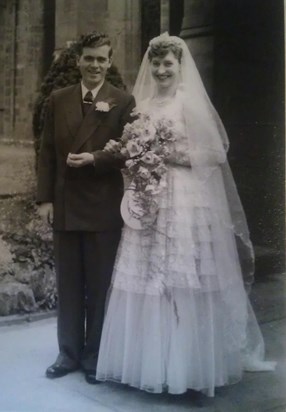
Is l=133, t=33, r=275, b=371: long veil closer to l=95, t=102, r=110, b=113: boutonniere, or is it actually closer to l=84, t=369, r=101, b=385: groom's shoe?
l=95, t=102, r=110, b=113: boutonniere

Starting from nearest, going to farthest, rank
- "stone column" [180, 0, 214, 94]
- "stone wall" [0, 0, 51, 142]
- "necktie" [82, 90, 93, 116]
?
1. "necktie" [82, 90, 93, 116]
2. "stone column" [180, 0, 214, 94]
3. "stone wall" [0, 0, 51, 142]

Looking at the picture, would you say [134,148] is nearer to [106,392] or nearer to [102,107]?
[102,107]

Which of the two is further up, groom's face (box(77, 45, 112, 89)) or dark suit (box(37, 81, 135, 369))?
groom's face (box(77, 45, 112, 89))

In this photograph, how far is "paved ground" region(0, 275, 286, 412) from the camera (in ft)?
6.35

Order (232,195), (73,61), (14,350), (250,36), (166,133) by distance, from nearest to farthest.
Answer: (166,133), (232,195), (250,36), (14,350), (73,61)

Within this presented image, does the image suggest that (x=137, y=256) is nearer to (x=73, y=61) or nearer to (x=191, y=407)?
(x=191, y=407)

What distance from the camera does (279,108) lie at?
198cm

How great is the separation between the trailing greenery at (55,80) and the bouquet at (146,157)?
2.11 ft

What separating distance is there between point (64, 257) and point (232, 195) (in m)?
0.71

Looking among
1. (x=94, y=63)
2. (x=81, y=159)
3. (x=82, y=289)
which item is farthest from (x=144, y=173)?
(x=82, y=289)

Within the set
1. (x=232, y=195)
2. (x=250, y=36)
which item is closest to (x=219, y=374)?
(x=232, y=195)

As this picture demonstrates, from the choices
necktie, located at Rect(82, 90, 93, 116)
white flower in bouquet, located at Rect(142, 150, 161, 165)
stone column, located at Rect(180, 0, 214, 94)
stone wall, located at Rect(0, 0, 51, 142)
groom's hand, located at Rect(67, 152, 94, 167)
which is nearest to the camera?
white flower in bouquet, located at Rect(142, 150, 161, 165)

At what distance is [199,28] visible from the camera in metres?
2.26

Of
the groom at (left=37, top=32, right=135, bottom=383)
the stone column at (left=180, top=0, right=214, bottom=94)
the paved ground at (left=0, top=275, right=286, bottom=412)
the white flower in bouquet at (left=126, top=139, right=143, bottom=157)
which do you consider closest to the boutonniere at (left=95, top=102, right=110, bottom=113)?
the groom at (left=37, top=32, right=135, bottom=383)
